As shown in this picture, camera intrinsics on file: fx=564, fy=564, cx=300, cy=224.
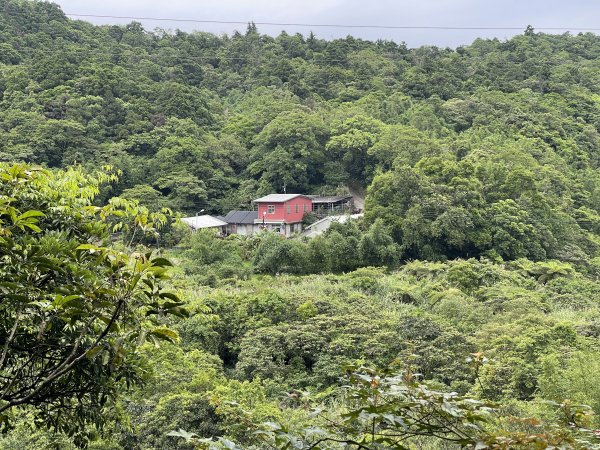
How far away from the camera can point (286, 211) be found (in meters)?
24.8

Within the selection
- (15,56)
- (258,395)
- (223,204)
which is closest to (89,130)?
(223,204)

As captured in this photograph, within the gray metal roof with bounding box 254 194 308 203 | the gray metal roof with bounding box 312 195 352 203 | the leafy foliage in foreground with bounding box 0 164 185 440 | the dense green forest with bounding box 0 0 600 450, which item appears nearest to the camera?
the leafy foliage in foreground with bounding box 0 164 185 440

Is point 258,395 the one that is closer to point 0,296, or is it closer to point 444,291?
point 0,296

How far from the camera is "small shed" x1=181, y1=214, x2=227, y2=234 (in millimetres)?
23295

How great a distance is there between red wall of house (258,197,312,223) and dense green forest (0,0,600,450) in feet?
6.36

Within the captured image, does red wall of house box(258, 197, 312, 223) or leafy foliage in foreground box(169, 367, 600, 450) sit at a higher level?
leafy foliage in foreground box(169, 367, 600, 450)

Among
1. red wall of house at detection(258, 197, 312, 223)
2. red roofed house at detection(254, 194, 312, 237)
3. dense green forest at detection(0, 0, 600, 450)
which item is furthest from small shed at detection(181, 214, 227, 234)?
red wall of house at detection(258, 197, 312, 223)

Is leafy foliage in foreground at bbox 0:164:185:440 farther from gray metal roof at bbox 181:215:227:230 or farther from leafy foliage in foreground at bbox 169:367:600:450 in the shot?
gray metal roof at bbox 181:215:227:230

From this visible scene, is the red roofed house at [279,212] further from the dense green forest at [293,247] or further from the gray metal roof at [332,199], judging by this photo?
the dense green forest at [293,247]

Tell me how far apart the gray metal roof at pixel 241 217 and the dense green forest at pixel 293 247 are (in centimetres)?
119

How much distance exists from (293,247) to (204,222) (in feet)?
20.8

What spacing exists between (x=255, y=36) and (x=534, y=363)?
146 ft

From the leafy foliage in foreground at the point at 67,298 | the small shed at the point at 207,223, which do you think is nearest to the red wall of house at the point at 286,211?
the small shed at the point at 207,223

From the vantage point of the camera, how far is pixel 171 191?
25188mm
